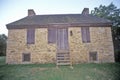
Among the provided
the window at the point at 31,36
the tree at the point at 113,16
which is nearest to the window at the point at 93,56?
the window at the point at 31,36

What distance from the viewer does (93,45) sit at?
1141 cm

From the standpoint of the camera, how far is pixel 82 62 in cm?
1108

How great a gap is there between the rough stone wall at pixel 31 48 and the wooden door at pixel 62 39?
0.64 metres

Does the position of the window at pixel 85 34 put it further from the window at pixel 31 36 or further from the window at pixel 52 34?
the window at pixel 31 36

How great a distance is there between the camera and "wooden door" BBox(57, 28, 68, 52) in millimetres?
11668

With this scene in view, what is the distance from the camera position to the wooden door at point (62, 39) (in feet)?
38.3

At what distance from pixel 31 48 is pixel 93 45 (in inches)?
238

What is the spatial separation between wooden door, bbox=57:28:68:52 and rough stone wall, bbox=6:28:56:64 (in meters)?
0.64

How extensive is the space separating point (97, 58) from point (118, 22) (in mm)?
13419

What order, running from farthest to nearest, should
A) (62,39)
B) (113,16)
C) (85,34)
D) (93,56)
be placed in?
1. (113,16)
2. (62,39)
3. (85,34)
4. (93,56)

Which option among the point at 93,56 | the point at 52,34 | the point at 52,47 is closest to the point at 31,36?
the point at 52,34

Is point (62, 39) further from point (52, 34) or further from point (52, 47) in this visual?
point (52, 47)

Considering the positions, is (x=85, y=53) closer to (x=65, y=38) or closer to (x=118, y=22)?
(x=65, y=38)

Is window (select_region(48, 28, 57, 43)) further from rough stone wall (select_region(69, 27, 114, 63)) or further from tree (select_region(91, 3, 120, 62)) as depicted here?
tree (select_region(91, 3, 120, 62))
